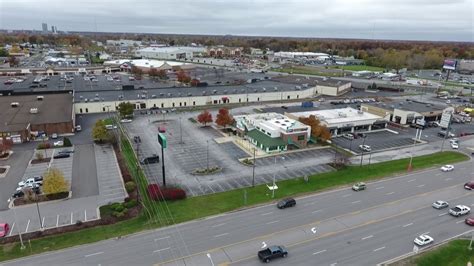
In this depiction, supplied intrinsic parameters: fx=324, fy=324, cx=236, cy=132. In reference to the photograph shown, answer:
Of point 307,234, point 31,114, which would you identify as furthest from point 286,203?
point 31,114

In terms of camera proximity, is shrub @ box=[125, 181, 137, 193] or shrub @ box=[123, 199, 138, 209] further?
shrub @ box=[125, 181, 137, 193]

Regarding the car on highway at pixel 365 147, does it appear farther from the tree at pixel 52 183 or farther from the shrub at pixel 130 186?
the tree at pixel 52 183

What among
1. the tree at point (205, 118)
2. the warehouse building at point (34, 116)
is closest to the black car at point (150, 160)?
the tree at point (205, 118)

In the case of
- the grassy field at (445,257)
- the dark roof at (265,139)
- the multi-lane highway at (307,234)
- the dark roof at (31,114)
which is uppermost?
the dark roof at (31,114)

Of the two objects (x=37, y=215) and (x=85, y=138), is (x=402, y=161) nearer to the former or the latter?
(x=37, y=215)

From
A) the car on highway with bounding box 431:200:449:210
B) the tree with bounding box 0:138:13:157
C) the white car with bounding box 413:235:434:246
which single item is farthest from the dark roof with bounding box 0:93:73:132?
the car on highway with bounding box 431:200:449:210

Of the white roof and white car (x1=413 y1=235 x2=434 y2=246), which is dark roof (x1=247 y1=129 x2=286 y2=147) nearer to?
the white roof
